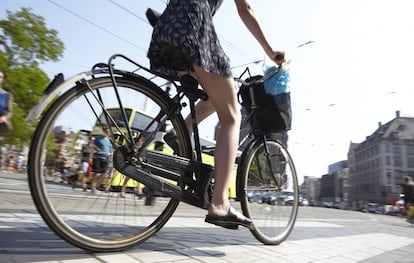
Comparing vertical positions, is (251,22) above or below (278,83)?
above

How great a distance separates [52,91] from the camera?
1.74m

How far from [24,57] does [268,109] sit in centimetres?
1901

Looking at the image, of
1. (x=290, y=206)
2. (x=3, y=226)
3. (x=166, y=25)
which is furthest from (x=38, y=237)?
(x=290, y=206)

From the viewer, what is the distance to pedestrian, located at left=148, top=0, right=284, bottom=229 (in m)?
2.12

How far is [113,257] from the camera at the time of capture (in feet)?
6.33

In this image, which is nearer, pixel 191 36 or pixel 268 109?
pixel 191 36

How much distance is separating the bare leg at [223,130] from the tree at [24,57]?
17.3 meters

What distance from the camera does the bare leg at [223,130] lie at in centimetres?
225

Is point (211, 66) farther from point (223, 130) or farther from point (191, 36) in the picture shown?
point (223, 130)

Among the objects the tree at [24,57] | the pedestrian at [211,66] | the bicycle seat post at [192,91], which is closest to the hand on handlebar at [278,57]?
the pedestrian at [211,66]

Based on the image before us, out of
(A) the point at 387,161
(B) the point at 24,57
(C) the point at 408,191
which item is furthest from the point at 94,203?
(A) the point at 387,161

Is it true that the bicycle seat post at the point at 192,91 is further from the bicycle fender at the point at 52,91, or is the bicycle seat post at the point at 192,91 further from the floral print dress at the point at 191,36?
the bicycle fender at the point at 52,91

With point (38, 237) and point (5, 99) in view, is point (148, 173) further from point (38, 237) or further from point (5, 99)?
point (5, 99)

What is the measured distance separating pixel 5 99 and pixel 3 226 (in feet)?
3.16
